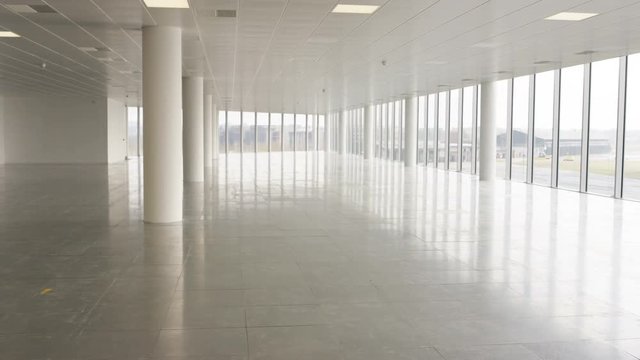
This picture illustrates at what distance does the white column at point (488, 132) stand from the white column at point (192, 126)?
1329 cm

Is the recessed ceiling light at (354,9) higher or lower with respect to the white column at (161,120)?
higher

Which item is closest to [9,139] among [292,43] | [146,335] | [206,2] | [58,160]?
[58,160]

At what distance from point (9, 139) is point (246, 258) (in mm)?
36463

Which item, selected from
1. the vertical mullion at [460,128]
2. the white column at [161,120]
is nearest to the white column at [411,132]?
the vertical mullion at [460,128]

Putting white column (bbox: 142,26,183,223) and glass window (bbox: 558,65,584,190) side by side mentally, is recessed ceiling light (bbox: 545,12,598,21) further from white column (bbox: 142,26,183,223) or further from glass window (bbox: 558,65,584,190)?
glass window (bbox: 558,65,584,190)

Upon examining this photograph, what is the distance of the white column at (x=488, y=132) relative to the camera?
28.5 metres

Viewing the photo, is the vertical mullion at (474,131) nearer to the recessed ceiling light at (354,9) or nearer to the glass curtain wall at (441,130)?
the glass curtain wall at (441,130)

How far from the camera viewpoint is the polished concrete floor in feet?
19.4

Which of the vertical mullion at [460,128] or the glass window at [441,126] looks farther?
the glass window at [441,126]

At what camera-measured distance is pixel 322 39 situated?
15797 mm

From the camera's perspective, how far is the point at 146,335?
20.0 ft

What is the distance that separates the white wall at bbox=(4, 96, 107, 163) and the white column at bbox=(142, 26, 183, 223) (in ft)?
93.7

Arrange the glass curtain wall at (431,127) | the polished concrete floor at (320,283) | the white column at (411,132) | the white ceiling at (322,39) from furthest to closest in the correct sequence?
the glass curtain wall at (431,127) < the white column at (411,132) < the white ceiling at (322,39) < the polished concrete floor at (320,283)

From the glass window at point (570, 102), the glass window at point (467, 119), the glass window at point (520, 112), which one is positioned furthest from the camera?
the glass window at point (467, 119)
